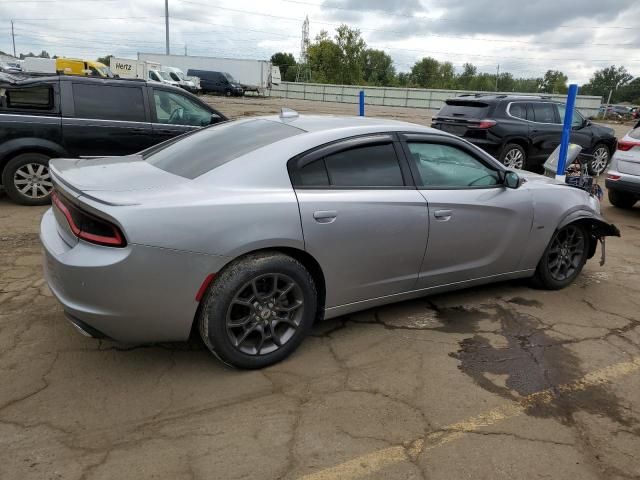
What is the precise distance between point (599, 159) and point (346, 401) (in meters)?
11.5

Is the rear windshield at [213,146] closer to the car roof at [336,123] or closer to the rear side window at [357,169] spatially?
the car roof at [336,123]

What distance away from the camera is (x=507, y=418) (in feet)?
9.07

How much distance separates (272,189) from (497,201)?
6.15ft

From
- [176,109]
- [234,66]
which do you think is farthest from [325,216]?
[234,66]

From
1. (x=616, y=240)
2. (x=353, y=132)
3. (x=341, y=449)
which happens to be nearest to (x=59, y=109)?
(x=353, y=132)

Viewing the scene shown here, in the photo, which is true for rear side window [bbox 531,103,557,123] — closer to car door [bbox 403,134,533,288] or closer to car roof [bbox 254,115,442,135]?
car door [bbox 403,134,533,288]

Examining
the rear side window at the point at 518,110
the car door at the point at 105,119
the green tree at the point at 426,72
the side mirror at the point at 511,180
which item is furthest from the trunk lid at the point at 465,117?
the green tree at the point at 426,72

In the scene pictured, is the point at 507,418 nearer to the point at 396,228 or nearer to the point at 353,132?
the point at 396,228

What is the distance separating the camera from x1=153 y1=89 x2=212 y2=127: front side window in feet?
23.5

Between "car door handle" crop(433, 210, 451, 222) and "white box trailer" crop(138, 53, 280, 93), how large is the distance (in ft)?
160

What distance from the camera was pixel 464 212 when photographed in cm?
376

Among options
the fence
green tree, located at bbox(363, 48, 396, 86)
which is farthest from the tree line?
the fence

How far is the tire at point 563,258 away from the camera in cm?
448

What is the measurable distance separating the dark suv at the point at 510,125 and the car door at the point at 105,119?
624 centimetres
